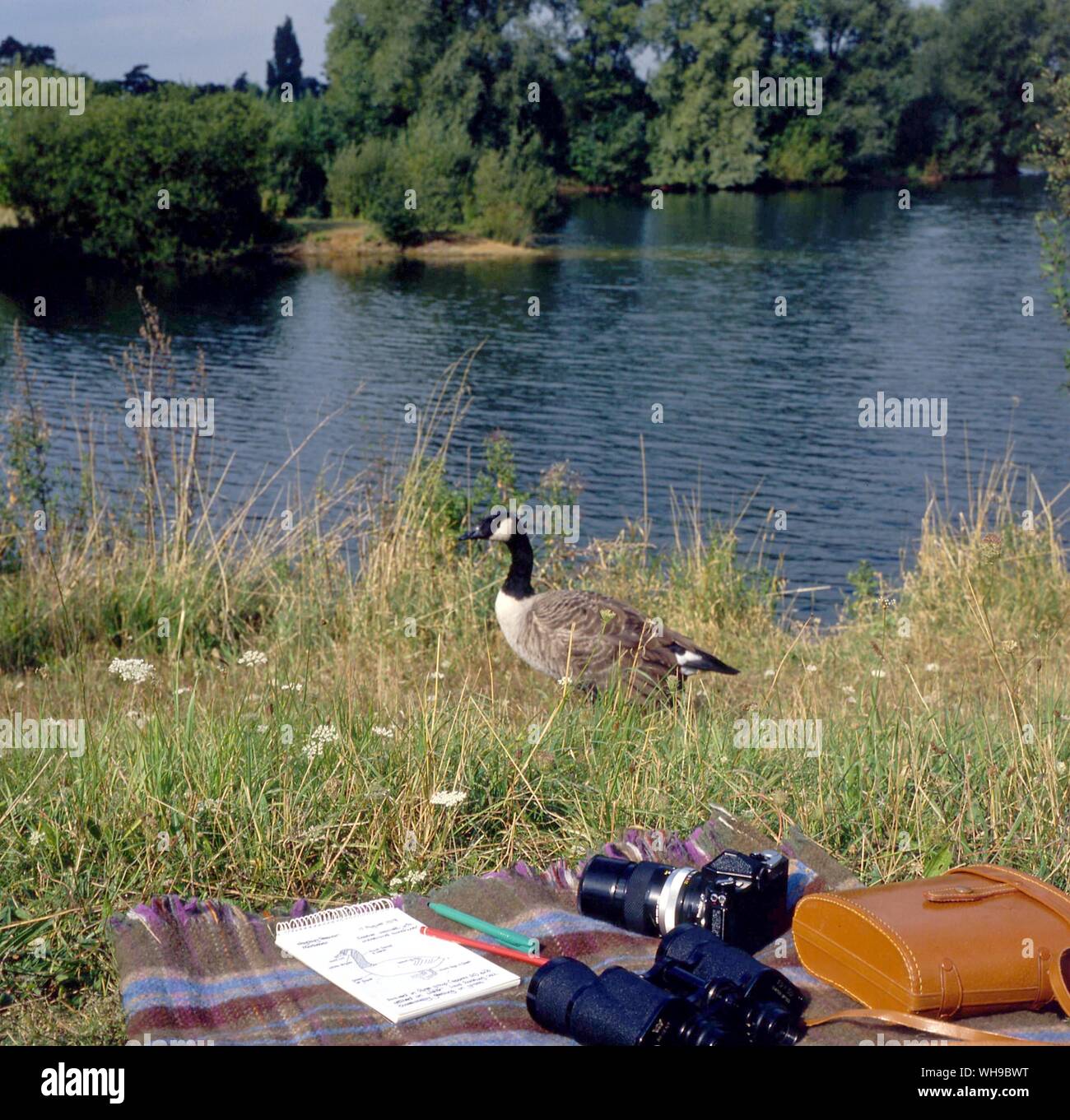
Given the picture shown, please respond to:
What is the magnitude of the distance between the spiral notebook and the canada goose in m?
2.75

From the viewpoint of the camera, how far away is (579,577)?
970 centimetres

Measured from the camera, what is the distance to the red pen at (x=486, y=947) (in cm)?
330

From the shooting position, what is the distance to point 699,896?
333 cm

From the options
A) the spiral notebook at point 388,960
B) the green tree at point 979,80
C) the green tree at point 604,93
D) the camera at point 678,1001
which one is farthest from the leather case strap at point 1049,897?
the green tree at point 604,93

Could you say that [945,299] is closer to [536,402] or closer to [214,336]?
[536,402]

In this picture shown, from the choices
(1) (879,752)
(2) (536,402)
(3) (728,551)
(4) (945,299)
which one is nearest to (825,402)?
(2) (536,402)

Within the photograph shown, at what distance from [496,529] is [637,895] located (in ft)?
14.0

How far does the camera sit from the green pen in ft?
11.0

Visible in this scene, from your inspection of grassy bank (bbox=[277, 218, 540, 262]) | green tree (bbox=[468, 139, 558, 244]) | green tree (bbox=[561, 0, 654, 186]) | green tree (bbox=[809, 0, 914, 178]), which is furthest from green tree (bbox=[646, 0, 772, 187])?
grassy bank (bbox=[277, 218, 540, 262])

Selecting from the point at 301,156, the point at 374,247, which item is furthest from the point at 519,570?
the point at 301,156

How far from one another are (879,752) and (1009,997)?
1440mm

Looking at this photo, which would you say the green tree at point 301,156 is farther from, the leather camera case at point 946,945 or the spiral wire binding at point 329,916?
the leather camera case at point 946,945

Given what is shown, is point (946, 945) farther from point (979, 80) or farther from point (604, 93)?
point (979, 80)

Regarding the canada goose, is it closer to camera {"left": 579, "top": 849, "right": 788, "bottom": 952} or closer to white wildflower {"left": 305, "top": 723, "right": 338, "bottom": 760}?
white wildflower {"left": 305, "top": 723, "right": 338, "bottom": 760}
